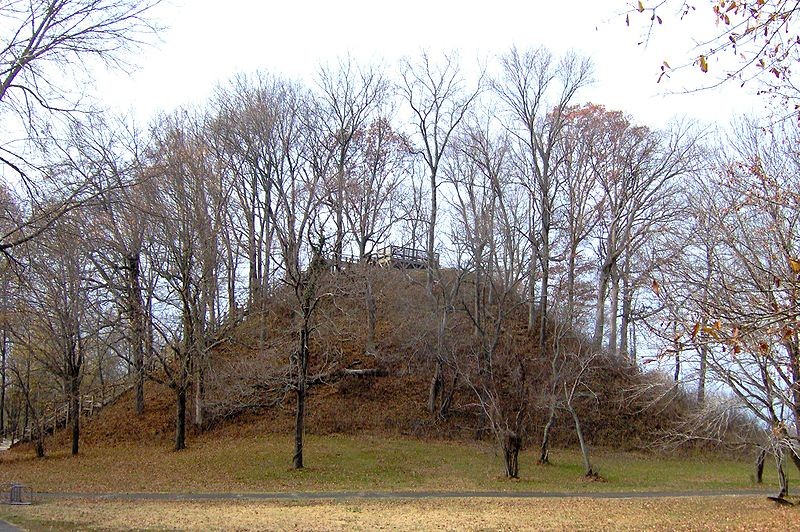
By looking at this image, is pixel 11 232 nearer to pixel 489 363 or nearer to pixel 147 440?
pixel 489 363

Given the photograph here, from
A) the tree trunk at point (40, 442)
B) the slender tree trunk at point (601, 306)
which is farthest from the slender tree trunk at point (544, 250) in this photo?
the tree trunk at point (40, 442)

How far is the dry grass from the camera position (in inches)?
480

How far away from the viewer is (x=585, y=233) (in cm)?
3391

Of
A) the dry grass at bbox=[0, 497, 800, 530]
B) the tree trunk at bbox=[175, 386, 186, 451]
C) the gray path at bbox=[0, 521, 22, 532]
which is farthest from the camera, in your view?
the tree trunk at bbox=[175, 386, 186, 451]

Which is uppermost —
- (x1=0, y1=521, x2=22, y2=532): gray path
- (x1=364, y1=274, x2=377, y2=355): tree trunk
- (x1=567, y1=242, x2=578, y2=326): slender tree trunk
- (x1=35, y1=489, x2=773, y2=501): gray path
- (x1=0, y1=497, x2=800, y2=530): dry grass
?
(x1=567, y1=242, x2=578, y2=326): slender tree trunk

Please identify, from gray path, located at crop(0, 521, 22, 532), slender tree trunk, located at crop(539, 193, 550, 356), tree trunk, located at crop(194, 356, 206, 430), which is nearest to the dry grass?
gray path, located at crop(0, 521, 22, 532)

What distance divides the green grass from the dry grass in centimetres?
353

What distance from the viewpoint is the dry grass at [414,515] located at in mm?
12203

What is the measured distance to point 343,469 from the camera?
907 inches

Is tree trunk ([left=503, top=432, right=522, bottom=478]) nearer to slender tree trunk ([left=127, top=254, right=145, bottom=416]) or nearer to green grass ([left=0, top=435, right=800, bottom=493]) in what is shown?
green grass ([left=0, top=435, right=800, bottom=493])

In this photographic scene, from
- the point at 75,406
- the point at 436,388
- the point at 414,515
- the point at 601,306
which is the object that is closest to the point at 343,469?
the point at 436,388

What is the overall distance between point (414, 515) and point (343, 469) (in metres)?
9.24

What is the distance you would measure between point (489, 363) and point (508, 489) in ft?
18.9

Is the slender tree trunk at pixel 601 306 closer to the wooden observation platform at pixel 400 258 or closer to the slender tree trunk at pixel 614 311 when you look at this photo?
the slender tree trunk at pixel 614 311
